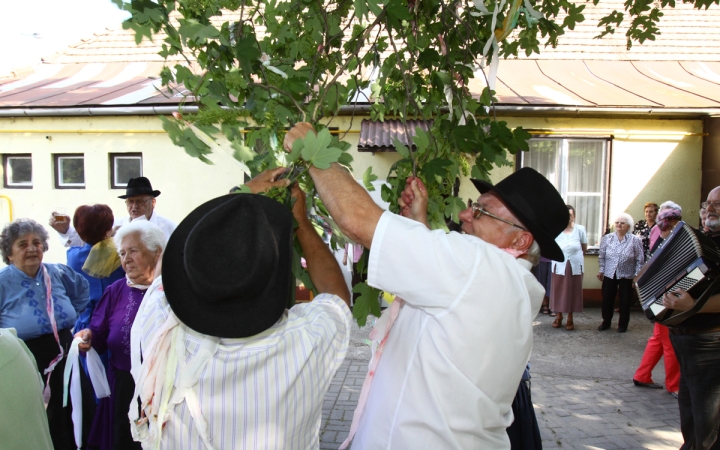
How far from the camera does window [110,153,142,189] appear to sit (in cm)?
952

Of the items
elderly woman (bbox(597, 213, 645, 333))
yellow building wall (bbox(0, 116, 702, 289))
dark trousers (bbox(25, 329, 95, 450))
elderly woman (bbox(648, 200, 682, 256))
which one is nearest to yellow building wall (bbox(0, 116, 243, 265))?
yellow building wall (bbox(0, 116, 702, 289))

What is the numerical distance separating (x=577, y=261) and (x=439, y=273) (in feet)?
23.4

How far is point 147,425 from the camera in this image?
1.42 meters

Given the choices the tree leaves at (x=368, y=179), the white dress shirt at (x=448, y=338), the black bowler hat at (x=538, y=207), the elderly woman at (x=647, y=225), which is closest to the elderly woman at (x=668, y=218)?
the elderly woman at (x=647, y=225)

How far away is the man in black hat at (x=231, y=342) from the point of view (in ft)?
4.04

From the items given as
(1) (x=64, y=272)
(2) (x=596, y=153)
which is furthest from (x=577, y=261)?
(1) (x=64, y=272)

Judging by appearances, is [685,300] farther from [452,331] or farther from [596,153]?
[596,153]

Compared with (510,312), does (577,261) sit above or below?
below

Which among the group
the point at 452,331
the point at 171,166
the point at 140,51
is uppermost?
the point at 140,51

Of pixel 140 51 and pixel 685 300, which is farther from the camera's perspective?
pixel 140 51

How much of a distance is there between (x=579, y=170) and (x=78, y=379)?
8.91 meters

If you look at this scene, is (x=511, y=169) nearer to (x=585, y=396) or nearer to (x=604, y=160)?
(x=604, y=160)

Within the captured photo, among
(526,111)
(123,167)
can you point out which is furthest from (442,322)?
(123,167)

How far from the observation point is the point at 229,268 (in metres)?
1.22
